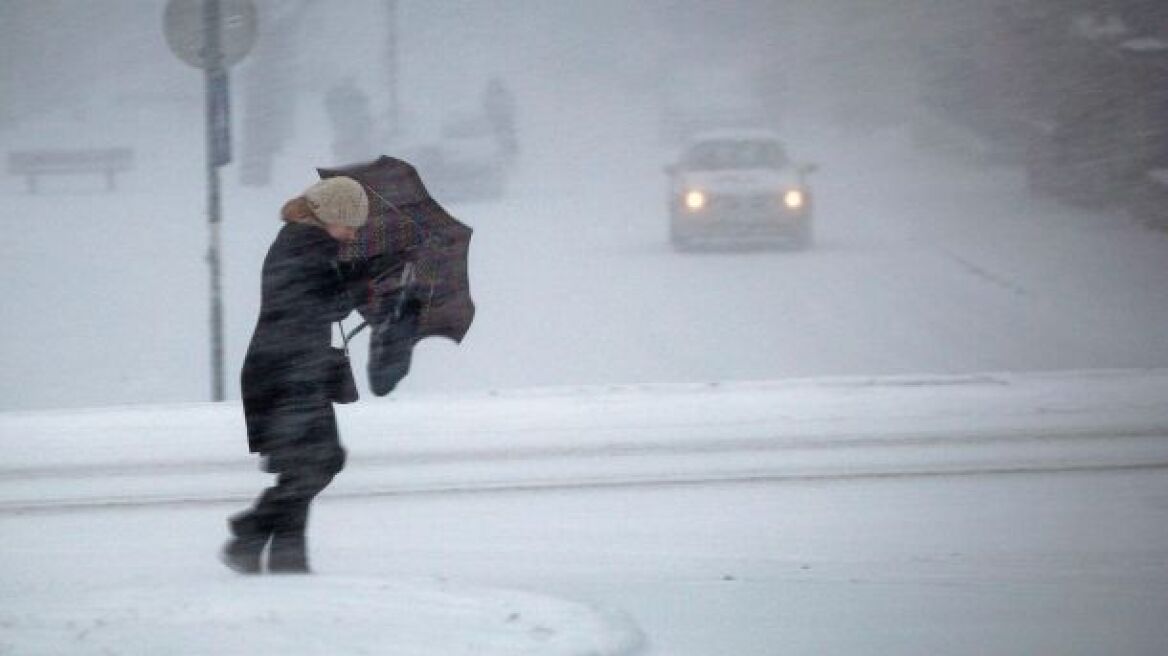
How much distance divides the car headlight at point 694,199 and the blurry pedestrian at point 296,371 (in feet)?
34.2

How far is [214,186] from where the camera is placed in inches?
311

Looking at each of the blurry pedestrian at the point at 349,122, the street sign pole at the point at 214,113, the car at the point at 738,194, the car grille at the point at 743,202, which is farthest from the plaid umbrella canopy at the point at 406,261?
the blurry pedestrian at the point at 349,122

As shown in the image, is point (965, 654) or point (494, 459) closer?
point (965, 654)

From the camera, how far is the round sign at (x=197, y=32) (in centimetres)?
766

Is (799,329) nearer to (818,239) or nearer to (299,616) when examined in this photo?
(818,239)

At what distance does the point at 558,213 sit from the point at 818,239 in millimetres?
3820

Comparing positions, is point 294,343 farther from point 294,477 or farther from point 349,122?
point 349,122

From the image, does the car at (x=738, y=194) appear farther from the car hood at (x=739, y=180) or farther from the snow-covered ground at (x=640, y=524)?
the snow-covered ground at (x=640, y=524)

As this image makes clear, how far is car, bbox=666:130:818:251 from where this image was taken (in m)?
14.4

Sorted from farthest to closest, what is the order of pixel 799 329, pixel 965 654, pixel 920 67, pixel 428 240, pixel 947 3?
pixel 920 67
pixel 947 3
pixel 799 329
pixel 428 240
pixel 965 654

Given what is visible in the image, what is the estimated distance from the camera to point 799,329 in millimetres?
11055

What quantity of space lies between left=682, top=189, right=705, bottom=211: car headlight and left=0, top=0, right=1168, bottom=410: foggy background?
1.97 ft

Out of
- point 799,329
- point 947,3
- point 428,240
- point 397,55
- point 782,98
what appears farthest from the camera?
point 782,98

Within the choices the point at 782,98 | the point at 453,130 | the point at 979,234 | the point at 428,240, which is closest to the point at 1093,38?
the point at 979,234
